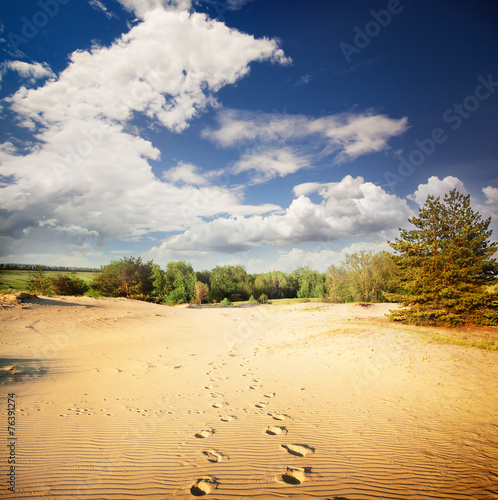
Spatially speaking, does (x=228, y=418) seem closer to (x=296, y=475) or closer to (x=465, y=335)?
(x=296, y=475)

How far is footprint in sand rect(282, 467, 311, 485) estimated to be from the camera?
10.9ft

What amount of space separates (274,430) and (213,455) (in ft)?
4.60

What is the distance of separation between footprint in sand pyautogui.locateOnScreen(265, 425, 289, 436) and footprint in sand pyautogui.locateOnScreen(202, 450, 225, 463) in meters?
1.15

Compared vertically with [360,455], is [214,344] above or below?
below

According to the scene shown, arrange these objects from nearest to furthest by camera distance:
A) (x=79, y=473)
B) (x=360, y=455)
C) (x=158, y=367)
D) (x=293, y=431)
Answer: (x=79, y=473), (x=360, y=455), (x=293, y=431), (x=158, y=367)

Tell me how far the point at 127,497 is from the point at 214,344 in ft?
38.9

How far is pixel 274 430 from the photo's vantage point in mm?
4770

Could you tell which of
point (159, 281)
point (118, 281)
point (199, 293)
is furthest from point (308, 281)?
point (118, 281)

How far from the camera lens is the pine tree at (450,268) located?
556 inches

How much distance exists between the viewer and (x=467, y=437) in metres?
4.45

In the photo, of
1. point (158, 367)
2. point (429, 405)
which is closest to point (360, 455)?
point (429, 405)

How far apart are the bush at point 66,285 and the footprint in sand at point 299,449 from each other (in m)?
37.9

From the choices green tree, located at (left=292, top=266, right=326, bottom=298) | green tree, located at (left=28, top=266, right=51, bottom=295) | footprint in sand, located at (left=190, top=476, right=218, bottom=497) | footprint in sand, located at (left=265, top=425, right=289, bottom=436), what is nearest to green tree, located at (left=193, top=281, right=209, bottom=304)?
green tree, located at (left=28, top=266, right=51, bottom=295)

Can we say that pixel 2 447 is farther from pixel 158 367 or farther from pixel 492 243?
pixel 492 243
